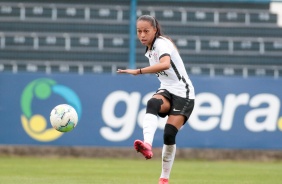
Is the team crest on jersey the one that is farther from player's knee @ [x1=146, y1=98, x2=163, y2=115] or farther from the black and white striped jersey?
player's knee @ [x1=146, y1=98, x2=163, y2=115]

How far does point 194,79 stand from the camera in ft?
60.1

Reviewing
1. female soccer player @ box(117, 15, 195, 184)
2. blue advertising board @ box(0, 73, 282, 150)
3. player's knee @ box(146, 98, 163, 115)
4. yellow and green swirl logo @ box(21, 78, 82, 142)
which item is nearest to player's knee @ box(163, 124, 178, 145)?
female soccer player @ box(117, 15, 195, 184)

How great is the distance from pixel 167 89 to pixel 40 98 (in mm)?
7676

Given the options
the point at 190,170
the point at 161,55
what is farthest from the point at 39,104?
the point at 161,55

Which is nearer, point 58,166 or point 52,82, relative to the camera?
point 58,166

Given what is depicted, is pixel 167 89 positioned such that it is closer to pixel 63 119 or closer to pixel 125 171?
pixel 63 119

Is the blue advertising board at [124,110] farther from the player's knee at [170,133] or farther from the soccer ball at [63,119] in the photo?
the player's knee at [170,133]

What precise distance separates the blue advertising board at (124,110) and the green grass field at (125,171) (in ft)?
1.53

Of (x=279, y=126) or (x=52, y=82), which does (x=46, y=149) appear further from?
(x=279, y=126)

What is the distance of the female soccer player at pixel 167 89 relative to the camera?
34.3ft

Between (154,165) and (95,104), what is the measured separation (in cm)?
227

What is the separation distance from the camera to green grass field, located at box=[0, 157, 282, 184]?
1242 centimetres

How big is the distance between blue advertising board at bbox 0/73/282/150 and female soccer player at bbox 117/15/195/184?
282 inches

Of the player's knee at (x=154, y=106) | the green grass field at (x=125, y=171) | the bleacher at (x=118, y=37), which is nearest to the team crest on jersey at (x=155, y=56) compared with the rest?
the player's knee at (x=154, y=106)
